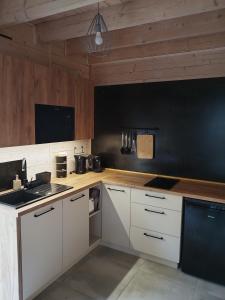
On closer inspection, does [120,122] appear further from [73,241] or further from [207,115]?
[73,241]

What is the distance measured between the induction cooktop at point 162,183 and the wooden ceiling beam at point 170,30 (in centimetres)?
151

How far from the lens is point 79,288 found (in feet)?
7.27

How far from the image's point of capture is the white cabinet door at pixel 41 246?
1905mm

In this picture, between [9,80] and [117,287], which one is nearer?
[9,80]

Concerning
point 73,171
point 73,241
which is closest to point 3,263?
point 73,241

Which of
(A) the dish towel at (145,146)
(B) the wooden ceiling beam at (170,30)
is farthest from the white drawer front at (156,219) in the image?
(B) the wooden ceiling beam at (170,30)

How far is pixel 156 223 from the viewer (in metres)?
2.54

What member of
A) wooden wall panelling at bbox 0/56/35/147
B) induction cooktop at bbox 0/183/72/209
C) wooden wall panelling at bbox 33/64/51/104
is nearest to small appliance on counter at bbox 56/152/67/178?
induction cooktop at bbox 0/183/72/209

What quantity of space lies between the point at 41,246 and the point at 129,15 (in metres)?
2.11

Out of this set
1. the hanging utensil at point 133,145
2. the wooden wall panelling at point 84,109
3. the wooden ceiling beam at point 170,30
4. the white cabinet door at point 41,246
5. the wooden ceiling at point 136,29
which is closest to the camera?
the wooden ceiling at point 136,29

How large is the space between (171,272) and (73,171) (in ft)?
5.47

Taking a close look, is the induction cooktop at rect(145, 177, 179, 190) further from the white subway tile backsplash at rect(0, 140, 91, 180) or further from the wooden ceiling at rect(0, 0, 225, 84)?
the wooden ceiling at rect(0, 0, 225, 84)

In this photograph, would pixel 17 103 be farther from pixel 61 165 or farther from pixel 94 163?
pixel 94 163

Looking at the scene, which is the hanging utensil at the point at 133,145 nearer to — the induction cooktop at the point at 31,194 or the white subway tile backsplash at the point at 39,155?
A: the white subway tile backsplash at the point at 39,155
